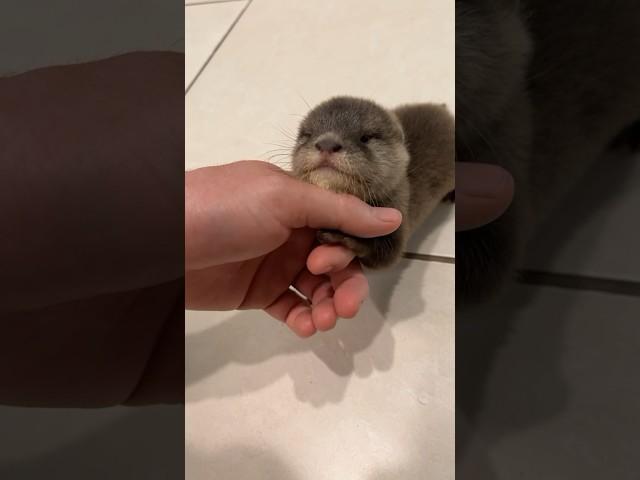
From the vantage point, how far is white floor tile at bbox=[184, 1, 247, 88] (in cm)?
138

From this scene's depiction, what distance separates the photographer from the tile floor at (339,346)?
0.82 metres

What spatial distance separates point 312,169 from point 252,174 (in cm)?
9

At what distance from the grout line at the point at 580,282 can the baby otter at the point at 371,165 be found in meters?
0.55

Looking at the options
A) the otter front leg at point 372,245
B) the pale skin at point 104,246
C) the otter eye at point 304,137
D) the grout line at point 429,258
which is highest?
the pale skin at point 104,246

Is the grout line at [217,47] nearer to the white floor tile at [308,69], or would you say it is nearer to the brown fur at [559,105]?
the white floor tile at [308,69]

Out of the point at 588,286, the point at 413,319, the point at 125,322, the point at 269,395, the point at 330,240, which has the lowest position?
the point at 269,395

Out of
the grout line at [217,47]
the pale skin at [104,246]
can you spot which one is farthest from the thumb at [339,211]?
the grout line at [217,47]

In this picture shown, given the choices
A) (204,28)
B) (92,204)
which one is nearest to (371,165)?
(92,204)

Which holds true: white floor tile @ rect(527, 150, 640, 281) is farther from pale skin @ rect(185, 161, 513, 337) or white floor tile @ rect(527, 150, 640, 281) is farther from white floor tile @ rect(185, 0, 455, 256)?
white floor tile @ rect(185, 0, 455, 256)

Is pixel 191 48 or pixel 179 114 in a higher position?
pixel 179 114

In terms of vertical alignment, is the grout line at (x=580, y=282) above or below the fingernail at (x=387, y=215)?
above

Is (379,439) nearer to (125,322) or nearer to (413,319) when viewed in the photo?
(413,319)

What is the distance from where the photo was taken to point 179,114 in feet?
1.24

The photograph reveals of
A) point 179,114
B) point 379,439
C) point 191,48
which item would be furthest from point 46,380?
point 191,48
